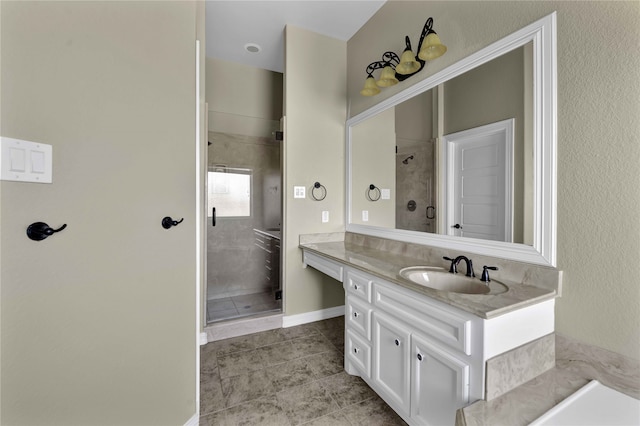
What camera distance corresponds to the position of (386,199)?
96.3 inches

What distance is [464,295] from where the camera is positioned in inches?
47.0

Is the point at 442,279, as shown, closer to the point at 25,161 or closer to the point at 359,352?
the point at 359,352

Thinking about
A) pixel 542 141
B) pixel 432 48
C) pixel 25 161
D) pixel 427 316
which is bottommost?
pixel 427 316

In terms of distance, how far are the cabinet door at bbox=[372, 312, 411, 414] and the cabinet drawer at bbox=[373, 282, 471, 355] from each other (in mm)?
81

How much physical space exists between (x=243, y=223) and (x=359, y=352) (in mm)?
1922

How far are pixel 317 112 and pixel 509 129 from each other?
1813 millimetres

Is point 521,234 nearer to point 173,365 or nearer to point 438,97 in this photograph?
point 438,97

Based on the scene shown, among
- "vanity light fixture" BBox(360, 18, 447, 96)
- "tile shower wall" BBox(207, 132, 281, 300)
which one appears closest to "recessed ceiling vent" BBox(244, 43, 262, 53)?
"tile shower wall" BBox(207, 132, 281, 300)

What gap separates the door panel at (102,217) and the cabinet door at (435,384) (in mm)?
1124

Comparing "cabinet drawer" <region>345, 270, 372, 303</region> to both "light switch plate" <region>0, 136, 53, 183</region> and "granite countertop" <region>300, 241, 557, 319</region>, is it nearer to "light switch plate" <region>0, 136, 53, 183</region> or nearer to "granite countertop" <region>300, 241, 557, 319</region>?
"granite countertop" <region>300, 241, 557, 319</region>

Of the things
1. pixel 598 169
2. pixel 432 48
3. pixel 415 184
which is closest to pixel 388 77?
pixel 432 48

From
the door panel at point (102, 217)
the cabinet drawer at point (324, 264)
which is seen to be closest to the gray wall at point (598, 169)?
the cabinet drawer at point (324, 264)

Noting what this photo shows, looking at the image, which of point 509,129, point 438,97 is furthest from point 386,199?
point 509,129

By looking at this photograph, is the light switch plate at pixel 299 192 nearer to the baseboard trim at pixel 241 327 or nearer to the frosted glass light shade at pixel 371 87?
the frosted glass light shade at pixel 371 87
